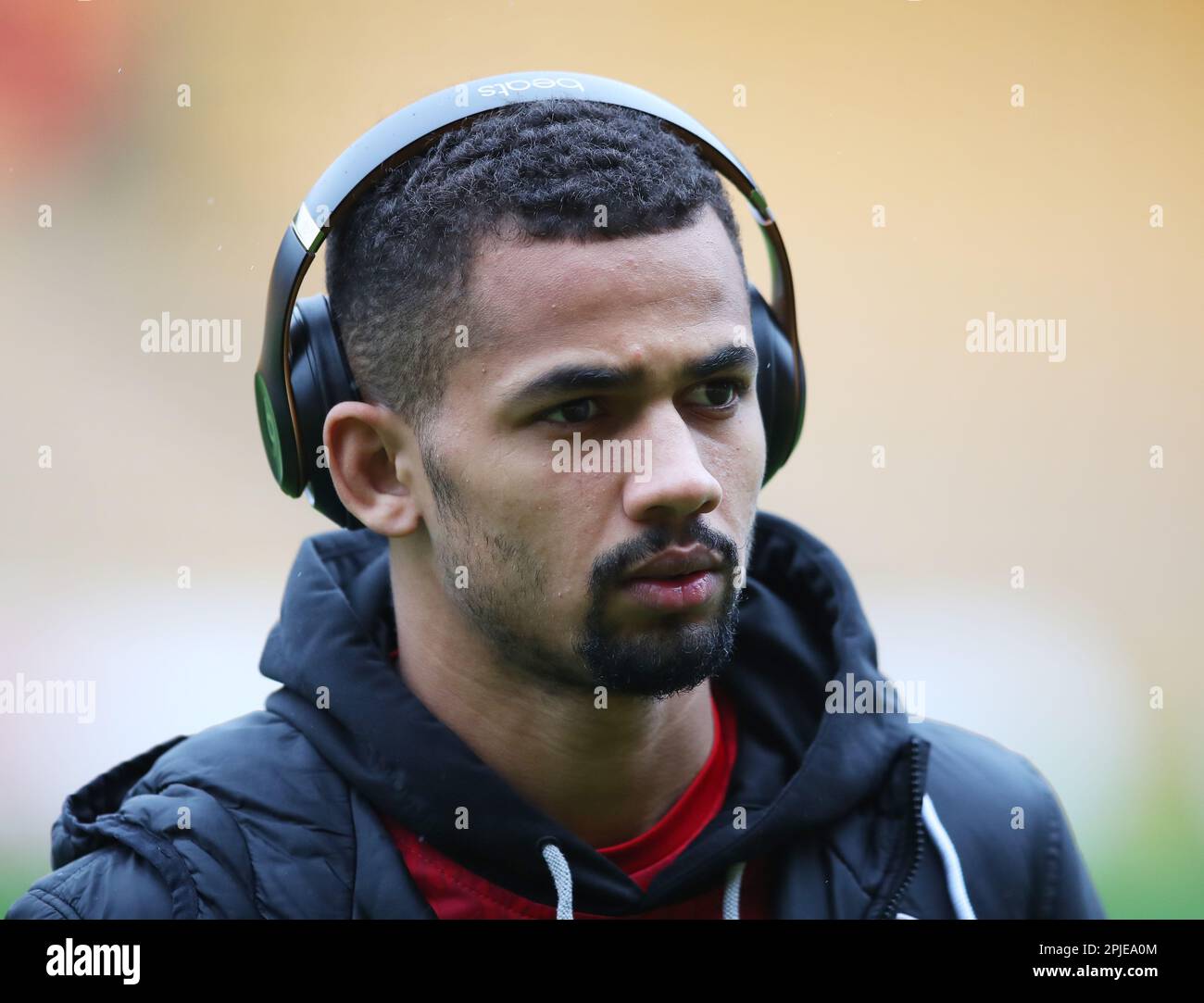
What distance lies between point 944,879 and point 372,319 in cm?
137

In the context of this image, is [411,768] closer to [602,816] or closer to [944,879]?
[602,816]

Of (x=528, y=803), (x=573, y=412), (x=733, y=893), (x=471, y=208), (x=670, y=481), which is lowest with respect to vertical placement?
→ (x=733, y=893)

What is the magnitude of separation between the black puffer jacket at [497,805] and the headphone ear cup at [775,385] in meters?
→ 0.22

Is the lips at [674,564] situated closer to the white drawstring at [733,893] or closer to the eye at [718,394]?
the eye at [718,394]

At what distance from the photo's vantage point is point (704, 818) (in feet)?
7.78

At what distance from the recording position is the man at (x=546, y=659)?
2.08 meters

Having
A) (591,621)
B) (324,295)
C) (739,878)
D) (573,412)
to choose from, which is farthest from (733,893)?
(324,295)

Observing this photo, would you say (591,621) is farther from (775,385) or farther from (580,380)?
→ (775,385)

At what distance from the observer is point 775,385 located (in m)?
2.41

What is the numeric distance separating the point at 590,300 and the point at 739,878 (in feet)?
3.22

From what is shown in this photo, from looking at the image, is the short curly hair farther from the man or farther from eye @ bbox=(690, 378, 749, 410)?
eye @ bbox=(690, 378, 749, 410)

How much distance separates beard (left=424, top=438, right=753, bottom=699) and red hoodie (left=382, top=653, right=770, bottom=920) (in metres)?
0.32

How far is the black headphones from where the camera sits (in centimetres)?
222

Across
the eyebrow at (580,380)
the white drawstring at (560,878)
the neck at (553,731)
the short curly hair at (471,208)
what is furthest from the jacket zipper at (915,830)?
the short curly hair at (471,208)
